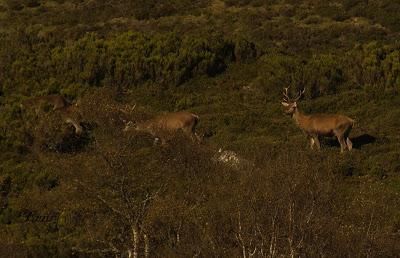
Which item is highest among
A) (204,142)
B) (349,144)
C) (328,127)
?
(328,127)

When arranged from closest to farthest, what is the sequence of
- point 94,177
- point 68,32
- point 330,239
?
point 330,239
point 94,177
point 68,32

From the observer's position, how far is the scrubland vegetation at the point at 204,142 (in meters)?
11.3

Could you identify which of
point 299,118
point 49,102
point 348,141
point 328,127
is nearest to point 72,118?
point 49,102

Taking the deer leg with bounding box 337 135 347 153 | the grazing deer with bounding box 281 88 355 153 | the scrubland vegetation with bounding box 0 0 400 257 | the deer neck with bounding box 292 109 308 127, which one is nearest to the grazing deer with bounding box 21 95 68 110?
the scrubland vegetation with bounding box 0 0 400 257

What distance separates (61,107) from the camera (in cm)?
2148

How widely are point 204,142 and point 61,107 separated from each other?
4646 mm

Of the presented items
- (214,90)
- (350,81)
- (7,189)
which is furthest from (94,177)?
(350,81)

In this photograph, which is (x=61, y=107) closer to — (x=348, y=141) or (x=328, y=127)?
(x=328, y=127)

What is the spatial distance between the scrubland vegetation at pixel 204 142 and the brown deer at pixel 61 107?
19 centimetres

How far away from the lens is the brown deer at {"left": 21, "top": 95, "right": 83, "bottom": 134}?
20.6 meters

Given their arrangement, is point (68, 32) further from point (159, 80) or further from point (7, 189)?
point (7, 189)

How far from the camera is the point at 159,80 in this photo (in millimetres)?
26766

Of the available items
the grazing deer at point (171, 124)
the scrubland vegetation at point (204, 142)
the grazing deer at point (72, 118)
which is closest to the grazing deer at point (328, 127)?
the scrubland vegetation at point (204, 142)

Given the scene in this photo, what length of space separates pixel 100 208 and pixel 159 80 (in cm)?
1348
